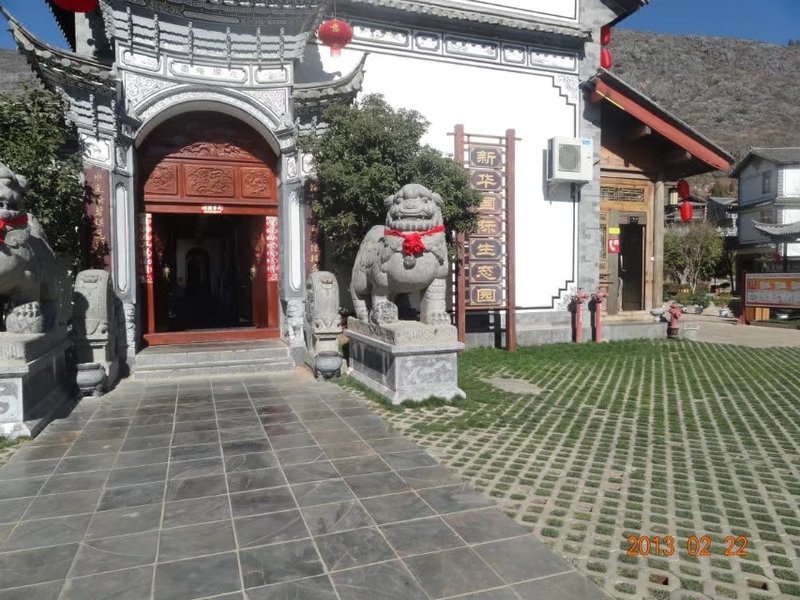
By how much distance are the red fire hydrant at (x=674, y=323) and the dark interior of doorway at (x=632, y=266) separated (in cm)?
76

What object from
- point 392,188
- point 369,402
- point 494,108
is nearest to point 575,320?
point 494,108

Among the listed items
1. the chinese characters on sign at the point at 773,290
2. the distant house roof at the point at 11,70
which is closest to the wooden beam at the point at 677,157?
the chinese characters on sign at the point at 773,290

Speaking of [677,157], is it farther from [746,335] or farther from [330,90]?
[330,90]

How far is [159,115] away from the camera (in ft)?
24.4

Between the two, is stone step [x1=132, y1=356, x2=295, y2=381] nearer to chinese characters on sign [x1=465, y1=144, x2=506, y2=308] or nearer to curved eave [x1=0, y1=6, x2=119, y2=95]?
chinese characters on sign [x1=465, y1=144, x2=506, y2=308]

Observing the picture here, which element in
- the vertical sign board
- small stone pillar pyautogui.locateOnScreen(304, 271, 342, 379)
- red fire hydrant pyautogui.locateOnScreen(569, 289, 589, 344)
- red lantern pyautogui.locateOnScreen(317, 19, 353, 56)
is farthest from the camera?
red fire hydrant pyautogui.locateOnScreen(569, 289, 589, 344)

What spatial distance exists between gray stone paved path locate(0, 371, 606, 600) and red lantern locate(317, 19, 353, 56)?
227 inches

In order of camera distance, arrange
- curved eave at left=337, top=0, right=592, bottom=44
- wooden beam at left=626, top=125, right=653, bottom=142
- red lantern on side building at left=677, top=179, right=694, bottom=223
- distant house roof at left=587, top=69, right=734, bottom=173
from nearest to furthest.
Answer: curved eave at left=337, top=0, right=592, bottom=44, distant house roof at left=587, top=69, right=734, bottom=173, wooden beam at left=626, top=125, right=653, bottom=142, red lantern on side building at left=677, top=179, right=694, bottom=223

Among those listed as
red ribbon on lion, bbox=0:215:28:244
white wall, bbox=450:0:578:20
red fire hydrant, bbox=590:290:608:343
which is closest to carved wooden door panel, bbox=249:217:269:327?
red ribbon on lion, bbox=0:215:28:244

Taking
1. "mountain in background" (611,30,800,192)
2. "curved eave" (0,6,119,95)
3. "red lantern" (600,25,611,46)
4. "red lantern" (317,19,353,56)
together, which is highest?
"mountain in background" (611,30,800,192)

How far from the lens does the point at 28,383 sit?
467 cm

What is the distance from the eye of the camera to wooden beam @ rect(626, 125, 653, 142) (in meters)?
10.3

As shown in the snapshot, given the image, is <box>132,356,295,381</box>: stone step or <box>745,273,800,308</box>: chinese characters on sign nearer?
<box>132,356,295,381</box>: stone step

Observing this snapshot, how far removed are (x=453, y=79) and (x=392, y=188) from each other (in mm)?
3387
